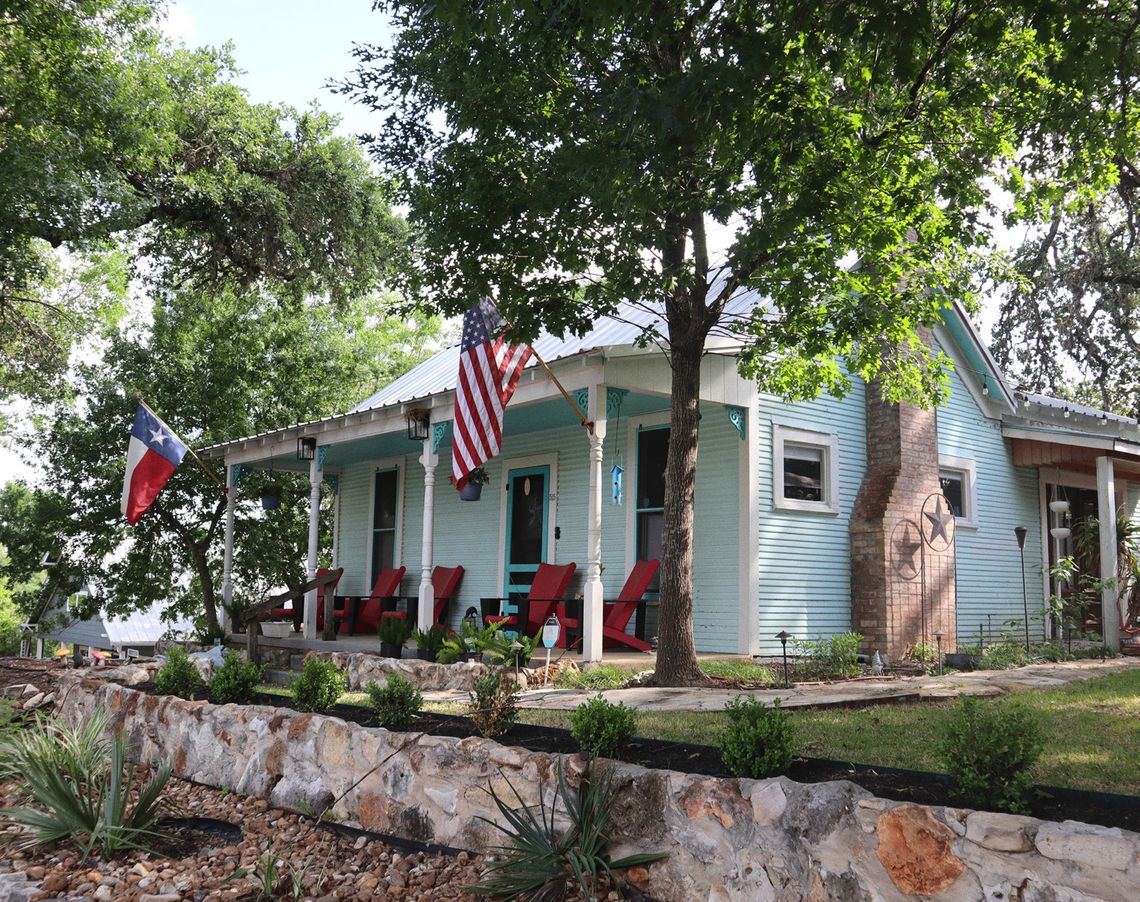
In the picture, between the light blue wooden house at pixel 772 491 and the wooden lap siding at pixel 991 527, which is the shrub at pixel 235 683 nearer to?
the light blue wooden house at pixel 772 491

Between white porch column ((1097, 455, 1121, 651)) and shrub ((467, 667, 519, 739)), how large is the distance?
8.77 meters

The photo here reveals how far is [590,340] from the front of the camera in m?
10.9

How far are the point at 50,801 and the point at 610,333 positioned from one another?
24.1 ft

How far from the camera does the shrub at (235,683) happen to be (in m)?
7.01

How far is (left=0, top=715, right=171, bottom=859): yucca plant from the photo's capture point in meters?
5.39

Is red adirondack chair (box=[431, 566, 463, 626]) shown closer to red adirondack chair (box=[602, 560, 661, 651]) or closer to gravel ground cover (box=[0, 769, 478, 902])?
red adirondack chair (box=[602, 560, 661, 651])

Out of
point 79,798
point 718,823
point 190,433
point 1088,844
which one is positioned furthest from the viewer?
point 190,433

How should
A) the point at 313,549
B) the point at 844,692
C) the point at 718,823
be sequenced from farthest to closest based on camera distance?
the point at 313,549, the point at 844,692, the point at 718,823

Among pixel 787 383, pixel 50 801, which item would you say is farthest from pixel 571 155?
pixel 50 801

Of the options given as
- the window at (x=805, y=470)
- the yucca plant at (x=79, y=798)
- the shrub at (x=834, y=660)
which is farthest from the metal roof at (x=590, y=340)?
the yucca plant at (x=79, y=798)

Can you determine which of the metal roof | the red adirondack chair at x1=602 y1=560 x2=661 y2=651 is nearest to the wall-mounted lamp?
the metal roof

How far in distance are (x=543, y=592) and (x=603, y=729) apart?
6.57 metres

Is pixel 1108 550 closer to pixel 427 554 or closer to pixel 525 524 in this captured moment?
pixel 525 524

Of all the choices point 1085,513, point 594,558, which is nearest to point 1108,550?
point 1085,513
